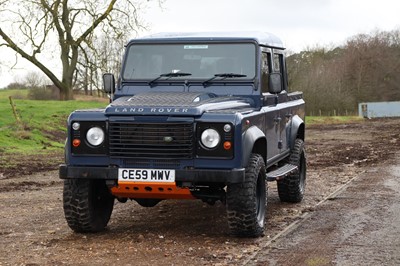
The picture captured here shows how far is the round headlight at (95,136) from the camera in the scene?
7414 millimetres

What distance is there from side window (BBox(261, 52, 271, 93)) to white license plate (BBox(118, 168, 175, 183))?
6.76ft

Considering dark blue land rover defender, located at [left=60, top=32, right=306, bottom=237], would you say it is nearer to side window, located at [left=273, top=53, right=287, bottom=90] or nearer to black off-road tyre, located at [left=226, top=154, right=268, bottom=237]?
black off-road tyre, located at [left=226, top=154, right=268, bottom=237]

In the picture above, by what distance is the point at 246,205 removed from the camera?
7.31 metres

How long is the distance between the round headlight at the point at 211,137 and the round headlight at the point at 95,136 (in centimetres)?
105

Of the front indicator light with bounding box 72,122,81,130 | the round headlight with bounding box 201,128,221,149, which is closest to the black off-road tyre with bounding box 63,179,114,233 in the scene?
the front indicator light with bounding box 72,122,81,130

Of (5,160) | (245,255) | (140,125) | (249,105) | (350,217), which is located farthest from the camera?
(5,160)

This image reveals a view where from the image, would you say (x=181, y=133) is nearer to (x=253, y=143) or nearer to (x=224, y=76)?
(x=253, y=143)

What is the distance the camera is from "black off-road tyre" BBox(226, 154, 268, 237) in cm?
730

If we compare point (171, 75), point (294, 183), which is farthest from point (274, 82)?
point (294, 183)

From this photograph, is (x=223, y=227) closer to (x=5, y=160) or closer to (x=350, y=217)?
(x=350, y=217)

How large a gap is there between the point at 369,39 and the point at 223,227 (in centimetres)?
7416

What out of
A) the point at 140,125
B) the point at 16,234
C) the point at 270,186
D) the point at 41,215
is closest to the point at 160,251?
the point at 140,125

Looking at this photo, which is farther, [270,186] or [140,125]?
[270,186]

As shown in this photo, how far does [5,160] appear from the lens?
17250mm
